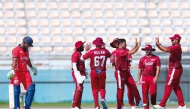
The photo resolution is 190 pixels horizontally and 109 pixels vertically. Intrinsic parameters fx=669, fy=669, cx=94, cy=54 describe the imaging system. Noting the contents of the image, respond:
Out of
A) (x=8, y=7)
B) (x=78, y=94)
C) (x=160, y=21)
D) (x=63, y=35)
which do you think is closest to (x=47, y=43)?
(x=63, y=35)

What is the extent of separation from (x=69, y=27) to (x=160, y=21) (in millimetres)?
3732

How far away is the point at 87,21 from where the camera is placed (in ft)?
88.3

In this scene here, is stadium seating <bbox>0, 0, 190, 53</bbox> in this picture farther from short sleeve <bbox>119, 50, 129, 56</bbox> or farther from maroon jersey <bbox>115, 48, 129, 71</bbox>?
short sleeve <bbox>119, 50, 129, 56</bbox>

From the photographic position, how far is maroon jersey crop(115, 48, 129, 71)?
15922mm

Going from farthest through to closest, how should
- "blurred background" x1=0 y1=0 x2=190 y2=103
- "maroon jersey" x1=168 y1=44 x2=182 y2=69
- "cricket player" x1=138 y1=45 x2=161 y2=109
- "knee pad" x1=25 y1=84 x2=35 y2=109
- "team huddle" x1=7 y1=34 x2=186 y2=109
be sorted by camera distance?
1. "blurred background" x1=0 y1=0 x2=190 y2=103
2. "cricket player" x1=138 y1=45 x2=161 y2=109
3. "maroon jersey" x1=168 y1=44 x2=182 y2=69
4. "team huddle" x1=7 y1=34 x2=186 y2=109
5. "knee pad" x1=25 y1=84 x2=35 y2=109

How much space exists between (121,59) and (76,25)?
1087cm

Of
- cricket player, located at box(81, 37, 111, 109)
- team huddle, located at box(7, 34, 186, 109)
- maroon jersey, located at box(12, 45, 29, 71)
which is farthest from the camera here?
cricket player, located at box(81, 37, 111, 109)

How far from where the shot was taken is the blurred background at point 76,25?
999 inches

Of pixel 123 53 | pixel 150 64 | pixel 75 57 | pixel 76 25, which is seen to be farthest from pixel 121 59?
pixel 76 25

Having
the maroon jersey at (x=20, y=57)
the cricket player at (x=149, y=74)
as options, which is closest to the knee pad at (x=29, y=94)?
the maroon jersey at (x=20, y=57)

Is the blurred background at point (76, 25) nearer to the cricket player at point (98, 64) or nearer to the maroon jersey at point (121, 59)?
the cricket player at point (98, 64)

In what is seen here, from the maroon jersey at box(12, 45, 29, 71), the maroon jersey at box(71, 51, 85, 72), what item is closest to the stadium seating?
the maroon jersey at box(71, 51, 85, 72)

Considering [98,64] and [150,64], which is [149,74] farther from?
[98,64]

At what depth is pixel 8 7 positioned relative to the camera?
90.3 feet
